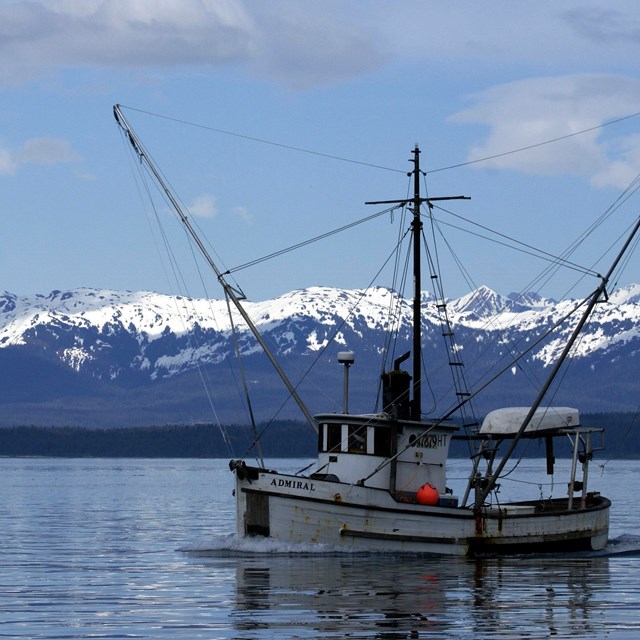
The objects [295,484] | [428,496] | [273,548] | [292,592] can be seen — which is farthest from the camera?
[428,496]

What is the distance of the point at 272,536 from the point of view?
5066 cm

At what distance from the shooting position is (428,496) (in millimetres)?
51750

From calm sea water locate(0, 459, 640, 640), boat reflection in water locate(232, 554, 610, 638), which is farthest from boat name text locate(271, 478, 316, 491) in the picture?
boat reflection in water locate(232, 554, 610, 638)

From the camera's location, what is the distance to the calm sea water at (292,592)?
31.4 m

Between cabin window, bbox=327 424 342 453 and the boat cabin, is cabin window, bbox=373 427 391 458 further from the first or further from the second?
cabin window, bbox=327 424 342 453

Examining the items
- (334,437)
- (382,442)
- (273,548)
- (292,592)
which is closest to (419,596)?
(292,592)

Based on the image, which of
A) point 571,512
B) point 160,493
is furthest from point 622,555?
point 160,493

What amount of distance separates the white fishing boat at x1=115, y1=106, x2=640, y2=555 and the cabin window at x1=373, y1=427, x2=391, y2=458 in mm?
35

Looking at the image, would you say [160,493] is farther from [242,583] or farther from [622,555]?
[242,583]

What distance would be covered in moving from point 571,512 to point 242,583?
16.5 m

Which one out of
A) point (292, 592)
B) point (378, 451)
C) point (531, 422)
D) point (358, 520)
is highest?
point (531, 422)

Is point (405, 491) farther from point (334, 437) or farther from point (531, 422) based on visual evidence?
point (531, 422)

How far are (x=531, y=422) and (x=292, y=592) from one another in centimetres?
1912

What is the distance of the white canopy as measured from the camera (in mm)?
55375
